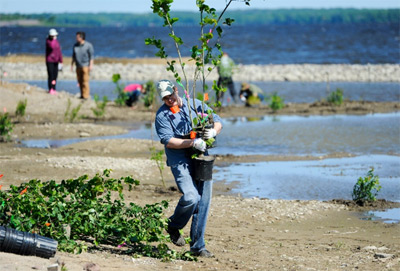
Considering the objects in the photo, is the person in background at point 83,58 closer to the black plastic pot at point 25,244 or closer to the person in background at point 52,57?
the person in background at point 52,57

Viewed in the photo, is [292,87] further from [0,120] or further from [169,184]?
[169,184]

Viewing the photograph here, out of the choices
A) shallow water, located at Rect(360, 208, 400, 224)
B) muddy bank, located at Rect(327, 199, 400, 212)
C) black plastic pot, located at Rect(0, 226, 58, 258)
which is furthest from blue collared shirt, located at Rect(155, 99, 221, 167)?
muddy bank, located at Rect(327, 199, 400, 212)

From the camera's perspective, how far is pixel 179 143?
730 cm

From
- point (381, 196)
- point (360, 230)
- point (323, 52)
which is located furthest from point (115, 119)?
point (323, 52)

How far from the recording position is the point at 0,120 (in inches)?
617

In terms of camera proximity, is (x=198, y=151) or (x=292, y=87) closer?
(x=198, y=151)

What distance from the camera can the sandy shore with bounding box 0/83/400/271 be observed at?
7.24 metres

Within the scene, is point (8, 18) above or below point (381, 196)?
above

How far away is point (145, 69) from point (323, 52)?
30.8 metres

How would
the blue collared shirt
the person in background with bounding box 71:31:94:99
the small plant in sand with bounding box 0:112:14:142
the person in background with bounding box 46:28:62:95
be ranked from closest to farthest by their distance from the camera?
1. the blue collared shirt
2. the small plant in sand with bounding box 0:112:14:142
3. the person in background with bounding box 71:31:94:99
4. the person in background with bounding box 46:28:62:95

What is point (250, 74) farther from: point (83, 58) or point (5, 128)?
point (5, 128)

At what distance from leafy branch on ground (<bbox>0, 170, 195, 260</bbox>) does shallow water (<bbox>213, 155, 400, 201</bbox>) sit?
3.94 m

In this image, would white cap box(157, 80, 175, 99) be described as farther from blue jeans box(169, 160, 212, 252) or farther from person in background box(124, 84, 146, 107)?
person in background box(124, 84, 146, 107)

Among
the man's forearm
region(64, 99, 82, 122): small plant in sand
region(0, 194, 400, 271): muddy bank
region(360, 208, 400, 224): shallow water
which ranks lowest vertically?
region(0, 194, 400, 271): muddy bank
